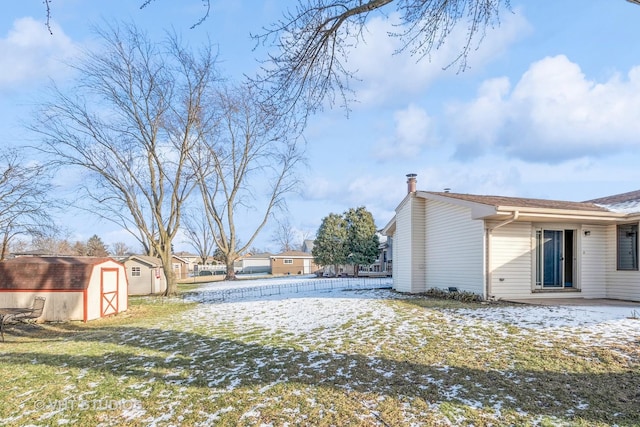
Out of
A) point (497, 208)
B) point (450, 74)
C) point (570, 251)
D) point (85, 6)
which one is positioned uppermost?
→ point (85, 6)

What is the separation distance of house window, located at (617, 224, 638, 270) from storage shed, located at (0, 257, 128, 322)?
15.8m

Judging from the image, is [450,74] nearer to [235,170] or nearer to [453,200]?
[453,200]

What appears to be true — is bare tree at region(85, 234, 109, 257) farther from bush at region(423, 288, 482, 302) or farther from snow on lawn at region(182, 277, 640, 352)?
bush at region(423, 288, 482, 302)

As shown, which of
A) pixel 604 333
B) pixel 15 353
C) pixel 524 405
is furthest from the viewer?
pixel 15 353

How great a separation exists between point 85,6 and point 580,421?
23.6 feet

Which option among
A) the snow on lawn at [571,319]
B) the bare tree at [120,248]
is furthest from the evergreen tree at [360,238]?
the bare tree at [120,248]

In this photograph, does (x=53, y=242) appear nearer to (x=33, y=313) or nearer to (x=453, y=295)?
(x=33, y=313)

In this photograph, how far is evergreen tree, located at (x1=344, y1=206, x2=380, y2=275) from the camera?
91.7 feet

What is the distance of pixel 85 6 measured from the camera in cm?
474

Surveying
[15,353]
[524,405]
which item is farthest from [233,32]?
[15,353]

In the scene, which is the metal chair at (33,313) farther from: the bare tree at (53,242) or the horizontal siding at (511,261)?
the horizontal siding at (511,261)

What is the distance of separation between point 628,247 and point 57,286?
1681cm

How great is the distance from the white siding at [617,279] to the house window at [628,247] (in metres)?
0.14

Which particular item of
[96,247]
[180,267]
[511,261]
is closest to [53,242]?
[96,247]
